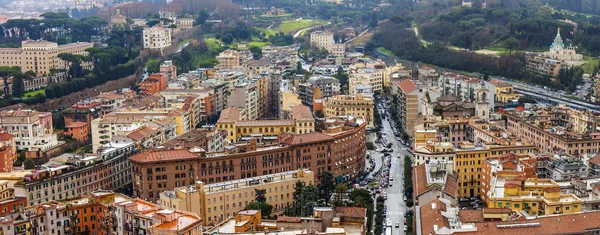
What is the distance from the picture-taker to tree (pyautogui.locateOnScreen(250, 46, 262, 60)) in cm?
7788

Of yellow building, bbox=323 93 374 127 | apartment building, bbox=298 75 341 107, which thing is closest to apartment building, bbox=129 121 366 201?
yellow building, bbox=323 93 374 127

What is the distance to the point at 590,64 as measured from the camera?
67.8 meters

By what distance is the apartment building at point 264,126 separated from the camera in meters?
46.5

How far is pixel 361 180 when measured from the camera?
43.4 m

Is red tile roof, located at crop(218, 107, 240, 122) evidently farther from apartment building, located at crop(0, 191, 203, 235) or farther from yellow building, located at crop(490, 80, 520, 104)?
yellow building, located at crop(490, 80, 520, 104)

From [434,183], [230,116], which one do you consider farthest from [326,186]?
[230,116]

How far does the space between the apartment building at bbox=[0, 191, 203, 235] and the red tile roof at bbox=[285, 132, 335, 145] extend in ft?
34.5

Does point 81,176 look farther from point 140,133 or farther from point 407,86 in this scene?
point 407,86

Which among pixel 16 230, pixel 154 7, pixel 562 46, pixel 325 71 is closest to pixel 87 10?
pixel 154 7

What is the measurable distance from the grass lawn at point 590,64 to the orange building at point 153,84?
3328cm

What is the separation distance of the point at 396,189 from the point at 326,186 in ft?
14.0

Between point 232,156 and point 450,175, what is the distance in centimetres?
1001

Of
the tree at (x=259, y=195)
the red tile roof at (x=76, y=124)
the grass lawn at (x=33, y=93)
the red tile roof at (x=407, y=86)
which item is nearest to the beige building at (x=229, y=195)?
the tree at (x=259, y=195)

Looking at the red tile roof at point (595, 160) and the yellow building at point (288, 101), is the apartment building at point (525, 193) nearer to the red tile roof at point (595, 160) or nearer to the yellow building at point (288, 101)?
the red tile roof at point (595, 160)
